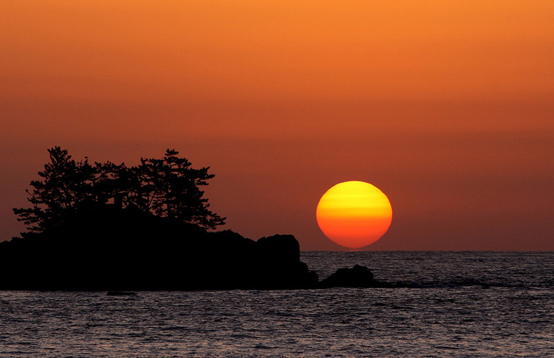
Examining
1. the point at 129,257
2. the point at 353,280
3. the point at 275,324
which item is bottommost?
the point at 275,324

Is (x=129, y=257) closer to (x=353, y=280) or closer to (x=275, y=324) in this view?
(x=353, y=280)

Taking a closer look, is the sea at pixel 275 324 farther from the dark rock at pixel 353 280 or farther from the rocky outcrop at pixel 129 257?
the dark rock at pixel 353 280

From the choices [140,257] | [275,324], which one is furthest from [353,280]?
[275,324]

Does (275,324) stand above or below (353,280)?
below

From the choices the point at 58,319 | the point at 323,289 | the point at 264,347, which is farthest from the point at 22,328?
the point at 323,289

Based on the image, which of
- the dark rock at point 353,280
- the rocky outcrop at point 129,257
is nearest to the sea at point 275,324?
the rocky outcrop at point 129,257

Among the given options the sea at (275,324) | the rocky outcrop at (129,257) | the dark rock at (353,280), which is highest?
the rocky outcrop at (129,257)

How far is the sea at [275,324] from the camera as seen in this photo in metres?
49.5

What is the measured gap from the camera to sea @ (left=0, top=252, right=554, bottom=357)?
162 ft

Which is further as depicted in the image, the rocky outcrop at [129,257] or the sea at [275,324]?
the rocky outcrop at [129,257]

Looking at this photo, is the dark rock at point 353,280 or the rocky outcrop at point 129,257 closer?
the rocky outcrop at point 129,257

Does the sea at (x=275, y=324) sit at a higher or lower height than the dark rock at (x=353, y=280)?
lower

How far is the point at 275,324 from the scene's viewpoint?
207 ft

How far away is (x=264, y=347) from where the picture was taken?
166ft
